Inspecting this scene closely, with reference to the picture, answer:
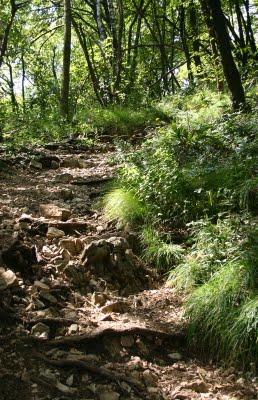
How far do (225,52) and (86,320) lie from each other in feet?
19.2

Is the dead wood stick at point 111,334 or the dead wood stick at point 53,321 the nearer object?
the dead wood stick at point 111,334

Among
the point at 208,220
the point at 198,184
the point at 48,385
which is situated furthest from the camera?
the point at 198,184

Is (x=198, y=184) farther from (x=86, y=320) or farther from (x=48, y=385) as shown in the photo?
(x=48, y=385)

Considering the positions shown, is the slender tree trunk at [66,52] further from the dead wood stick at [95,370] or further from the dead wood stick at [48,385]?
the dead wood stick at [48,385]

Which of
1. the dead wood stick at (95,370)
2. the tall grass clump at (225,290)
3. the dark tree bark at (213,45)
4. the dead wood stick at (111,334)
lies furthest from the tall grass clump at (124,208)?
the dark tree bark at (213,45)

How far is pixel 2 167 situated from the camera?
8188mm

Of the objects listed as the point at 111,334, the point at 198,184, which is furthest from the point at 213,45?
the point at 111,334

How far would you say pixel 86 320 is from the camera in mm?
4055

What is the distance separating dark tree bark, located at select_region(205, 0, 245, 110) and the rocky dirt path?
12.8 ft

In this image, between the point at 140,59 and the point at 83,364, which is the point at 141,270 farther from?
the point at 140,59

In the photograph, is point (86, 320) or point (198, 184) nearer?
point (86, 320)

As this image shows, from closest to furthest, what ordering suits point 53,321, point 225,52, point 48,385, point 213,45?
point 48,385, point 53,321, point 225,52, point 213,45

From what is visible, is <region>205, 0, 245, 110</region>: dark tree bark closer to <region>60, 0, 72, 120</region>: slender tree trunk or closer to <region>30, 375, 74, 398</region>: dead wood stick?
<region>60, 0, 72, 120</region>: slender tree trunk

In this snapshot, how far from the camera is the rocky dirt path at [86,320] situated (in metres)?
3.37
